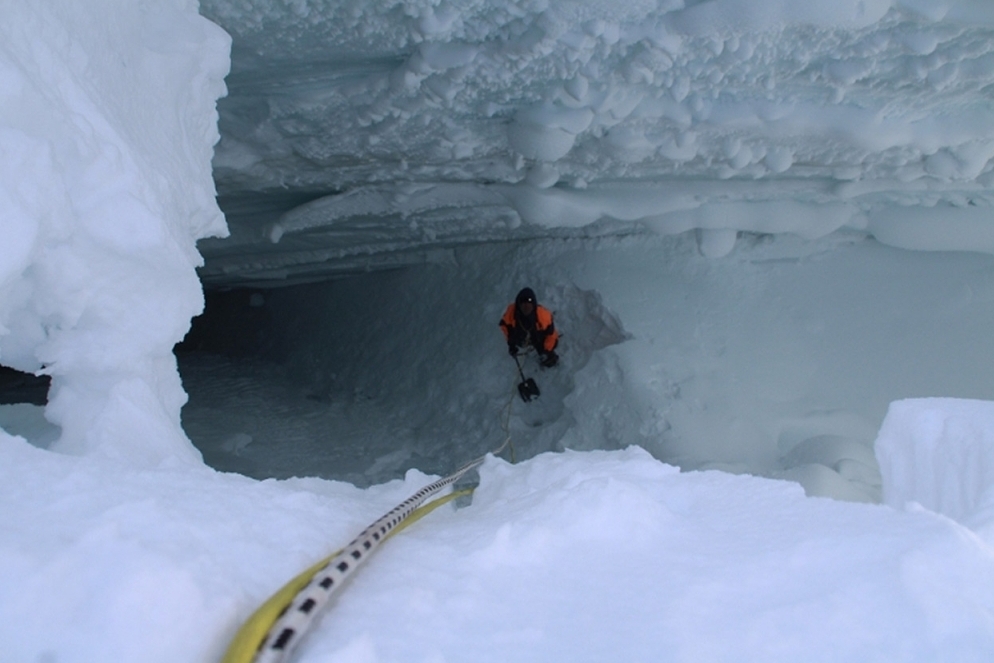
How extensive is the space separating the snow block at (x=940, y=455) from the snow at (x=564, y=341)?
0.03 ft

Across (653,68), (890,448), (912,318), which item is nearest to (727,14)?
(653,68)

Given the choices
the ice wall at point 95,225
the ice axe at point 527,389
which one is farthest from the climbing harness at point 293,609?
the ice axe at point 527,389

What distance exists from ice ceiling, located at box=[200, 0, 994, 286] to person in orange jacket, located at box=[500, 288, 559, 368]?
0.63 metres

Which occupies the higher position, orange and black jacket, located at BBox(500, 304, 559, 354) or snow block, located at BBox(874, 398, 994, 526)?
orange and black jacket, located at BBox(500, 304, 559, 354)

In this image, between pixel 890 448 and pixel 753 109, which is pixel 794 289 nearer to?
pixel 753 109

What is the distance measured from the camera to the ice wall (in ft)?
4.35

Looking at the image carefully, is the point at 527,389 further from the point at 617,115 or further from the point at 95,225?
the point at 95,225

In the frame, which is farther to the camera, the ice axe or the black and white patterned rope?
the ice axe

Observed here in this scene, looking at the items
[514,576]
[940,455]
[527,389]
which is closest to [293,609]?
[514,576]

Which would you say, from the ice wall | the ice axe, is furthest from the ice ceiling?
the ice axe

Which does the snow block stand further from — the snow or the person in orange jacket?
the person in orange jacket

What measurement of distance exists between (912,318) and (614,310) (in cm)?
215

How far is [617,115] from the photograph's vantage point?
3029 millimetres

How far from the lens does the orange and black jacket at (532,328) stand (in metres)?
4.63
